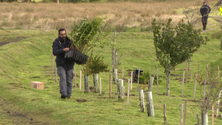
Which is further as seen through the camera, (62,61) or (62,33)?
(62,61)

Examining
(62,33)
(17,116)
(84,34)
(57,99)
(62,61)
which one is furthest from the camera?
(84,34)

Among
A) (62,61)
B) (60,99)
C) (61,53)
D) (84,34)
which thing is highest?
(84,34)

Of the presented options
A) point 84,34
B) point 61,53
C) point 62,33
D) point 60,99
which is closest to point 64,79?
point 61,53

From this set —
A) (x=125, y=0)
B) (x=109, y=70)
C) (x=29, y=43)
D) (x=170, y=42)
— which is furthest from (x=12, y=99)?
(x=125, y=0)

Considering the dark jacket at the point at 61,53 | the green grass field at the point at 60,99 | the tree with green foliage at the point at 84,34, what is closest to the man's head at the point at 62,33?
the dark jacket at the point at 61,53

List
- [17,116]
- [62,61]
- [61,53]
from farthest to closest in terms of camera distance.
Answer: [62,61] → [61,53] → [17,116]

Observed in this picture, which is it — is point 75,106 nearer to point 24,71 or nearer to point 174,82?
point 24,71

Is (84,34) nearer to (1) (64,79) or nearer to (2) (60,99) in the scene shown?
(1) (64,79)

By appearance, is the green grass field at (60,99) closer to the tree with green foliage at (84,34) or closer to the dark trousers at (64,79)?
the dark trousers at (64,79)

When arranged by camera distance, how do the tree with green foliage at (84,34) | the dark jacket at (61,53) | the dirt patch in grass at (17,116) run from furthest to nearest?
the tree with green foliage at (84,34), the dark jacket at (61,53), the dirt patch in grass at (17,116)

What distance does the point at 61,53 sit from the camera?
14820mm

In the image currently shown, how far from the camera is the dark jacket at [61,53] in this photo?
587 inches

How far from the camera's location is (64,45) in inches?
599

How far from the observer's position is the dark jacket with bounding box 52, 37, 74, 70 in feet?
48.9
